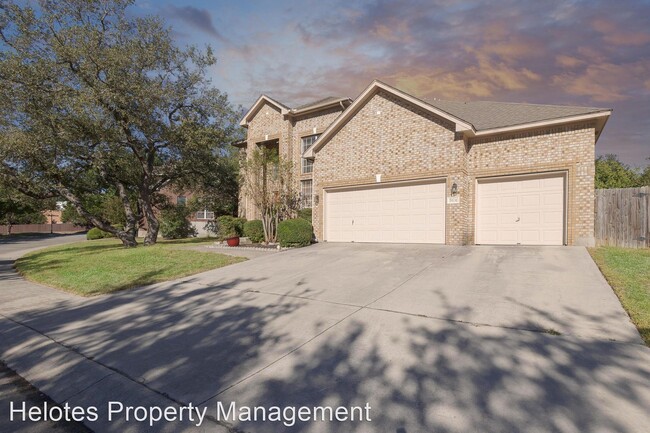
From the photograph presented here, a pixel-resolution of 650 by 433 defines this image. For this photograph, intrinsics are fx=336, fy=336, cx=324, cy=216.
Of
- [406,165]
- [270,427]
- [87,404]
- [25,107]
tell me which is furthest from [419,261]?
[25,107]

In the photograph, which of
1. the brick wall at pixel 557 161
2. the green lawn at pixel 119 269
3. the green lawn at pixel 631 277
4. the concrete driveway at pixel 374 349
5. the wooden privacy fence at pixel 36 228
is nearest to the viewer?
the concrete driveway at pixel 374 349

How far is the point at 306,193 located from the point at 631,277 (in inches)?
589

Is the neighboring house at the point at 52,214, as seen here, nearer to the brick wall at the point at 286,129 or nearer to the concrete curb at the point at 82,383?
the brick wall at the point at 286,129

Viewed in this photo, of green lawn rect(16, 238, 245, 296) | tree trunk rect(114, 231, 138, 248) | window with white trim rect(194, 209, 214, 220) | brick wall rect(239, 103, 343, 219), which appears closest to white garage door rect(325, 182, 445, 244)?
brick wall rect(239, 103, 343, 219)

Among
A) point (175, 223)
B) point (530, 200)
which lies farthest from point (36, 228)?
point (530, 200)

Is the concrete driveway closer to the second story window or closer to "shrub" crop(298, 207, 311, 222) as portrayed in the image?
"shrub" crop(298, 207, 311, 222)

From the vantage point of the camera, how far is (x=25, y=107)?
1380cm

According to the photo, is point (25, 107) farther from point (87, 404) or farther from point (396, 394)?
point (396, 394)

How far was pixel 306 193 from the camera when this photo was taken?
19.4 metres

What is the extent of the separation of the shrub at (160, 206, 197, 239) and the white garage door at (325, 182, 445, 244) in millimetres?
16385

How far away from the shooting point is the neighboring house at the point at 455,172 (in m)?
10.9

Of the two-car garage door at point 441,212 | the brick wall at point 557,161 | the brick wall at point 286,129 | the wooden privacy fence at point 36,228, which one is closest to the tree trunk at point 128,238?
the brick wall at point 286,129

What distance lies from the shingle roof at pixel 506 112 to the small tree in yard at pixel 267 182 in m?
7.16

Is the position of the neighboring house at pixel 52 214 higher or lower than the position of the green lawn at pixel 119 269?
higher
